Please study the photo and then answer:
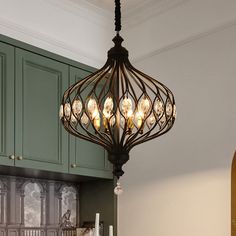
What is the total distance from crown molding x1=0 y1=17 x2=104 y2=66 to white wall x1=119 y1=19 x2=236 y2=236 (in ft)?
1.39

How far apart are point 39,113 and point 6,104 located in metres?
0.25

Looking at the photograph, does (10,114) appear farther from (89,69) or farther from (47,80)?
(89,69)

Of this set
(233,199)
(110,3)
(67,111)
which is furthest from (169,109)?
(110,3)

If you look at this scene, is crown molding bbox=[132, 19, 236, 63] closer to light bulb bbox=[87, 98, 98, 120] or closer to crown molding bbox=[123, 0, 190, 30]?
crown molding bbox=[123, 0, 190, 30]

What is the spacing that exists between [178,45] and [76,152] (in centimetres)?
96

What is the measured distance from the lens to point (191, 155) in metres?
3.07

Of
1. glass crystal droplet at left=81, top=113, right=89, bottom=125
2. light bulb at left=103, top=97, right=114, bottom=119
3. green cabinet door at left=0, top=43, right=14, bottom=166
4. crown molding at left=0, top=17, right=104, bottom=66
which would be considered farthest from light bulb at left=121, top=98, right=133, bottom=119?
crown molding at left=0, top=17, right=104, bottom=66

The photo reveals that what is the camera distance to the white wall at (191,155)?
9.52 feet

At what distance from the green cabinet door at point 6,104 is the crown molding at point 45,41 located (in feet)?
0.35

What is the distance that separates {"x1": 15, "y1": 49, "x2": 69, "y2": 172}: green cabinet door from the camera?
2889 millimetres

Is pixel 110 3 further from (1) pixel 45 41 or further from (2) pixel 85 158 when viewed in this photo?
(2) pixel 85 158

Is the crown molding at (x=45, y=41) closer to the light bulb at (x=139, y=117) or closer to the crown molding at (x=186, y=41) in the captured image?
the crown molding at (x=186, y=41)

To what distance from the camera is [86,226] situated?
354 cm

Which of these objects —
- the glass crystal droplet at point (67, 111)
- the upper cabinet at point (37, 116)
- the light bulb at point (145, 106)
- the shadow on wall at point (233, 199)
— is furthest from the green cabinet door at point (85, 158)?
the light bulb at point (145, 106)
